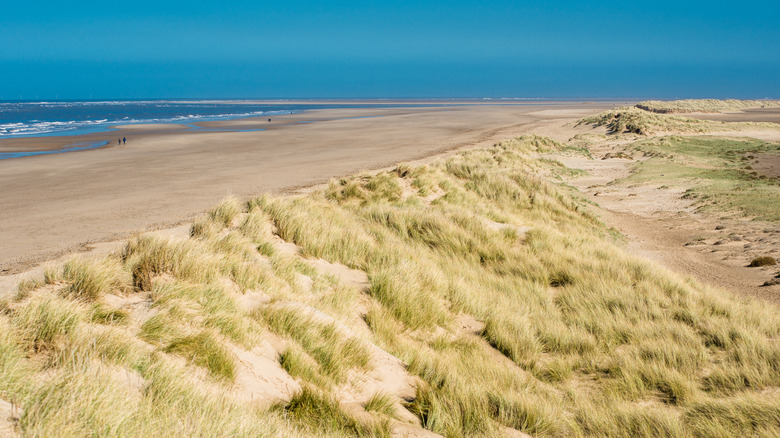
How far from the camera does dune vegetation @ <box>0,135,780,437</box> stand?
316 centimetres

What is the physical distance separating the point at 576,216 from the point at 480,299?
299 inches

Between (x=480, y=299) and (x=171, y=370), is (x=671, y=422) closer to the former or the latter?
(x=480, y=299)

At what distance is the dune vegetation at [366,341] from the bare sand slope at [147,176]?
2095 millimetres

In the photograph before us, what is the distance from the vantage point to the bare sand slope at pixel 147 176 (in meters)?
10.5

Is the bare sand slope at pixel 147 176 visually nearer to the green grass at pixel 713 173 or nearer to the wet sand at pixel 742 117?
the green grass at pixel 713 173

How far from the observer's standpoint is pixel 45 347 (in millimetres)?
3393

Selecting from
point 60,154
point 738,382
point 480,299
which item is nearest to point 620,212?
point 480,299

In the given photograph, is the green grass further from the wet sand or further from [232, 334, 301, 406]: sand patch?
the wet sand

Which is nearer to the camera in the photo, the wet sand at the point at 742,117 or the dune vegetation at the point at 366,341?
the dune vegetation at the point at 366,341

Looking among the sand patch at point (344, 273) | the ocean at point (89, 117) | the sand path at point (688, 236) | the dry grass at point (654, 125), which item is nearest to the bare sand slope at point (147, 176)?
the sand patch at point (344, 273)

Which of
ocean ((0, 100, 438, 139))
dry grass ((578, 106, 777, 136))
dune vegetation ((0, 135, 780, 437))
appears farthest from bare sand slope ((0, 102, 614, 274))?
dry grass ((578, 106, 777, 136))

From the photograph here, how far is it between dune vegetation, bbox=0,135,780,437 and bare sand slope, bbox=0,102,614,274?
2.10 metres

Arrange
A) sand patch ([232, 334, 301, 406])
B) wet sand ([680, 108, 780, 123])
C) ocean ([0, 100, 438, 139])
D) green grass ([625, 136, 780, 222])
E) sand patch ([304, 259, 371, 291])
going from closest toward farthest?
1. sand patch ([232, 334, 301, 406])
2. sand patch ([304, 259, 371, 291])
3. green grass ([625, 136, 780, 222])
4. ocean ([0, 100, 438, 139])
5. wet sand ([680, 108, 780, 123])

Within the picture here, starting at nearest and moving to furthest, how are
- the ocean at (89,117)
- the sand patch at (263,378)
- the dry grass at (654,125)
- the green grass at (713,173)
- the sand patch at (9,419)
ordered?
1. the sand patch at (9,419)
2. the sand patch at (263,378)
3. the green grass at (713,173)
4. the dry grass at (654,125)
5. the ocean at (89,117)
